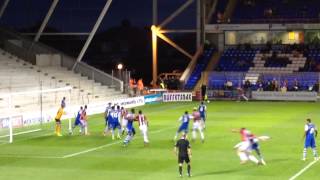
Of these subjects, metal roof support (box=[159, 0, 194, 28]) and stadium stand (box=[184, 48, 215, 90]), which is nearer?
stadium stand (box=[184, 48, 215, 90])

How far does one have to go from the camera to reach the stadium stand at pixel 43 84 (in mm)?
47250

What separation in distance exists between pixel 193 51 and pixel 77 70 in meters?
13.5

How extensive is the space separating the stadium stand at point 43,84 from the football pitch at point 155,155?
4.71m

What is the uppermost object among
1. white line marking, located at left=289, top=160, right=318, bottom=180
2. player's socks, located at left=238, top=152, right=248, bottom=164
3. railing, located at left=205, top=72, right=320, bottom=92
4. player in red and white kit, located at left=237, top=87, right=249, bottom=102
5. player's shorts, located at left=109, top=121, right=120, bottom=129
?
railing, located at left=205, top=72, right=320, bottom=92

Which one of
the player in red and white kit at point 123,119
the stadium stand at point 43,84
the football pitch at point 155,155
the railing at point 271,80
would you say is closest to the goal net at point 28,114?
the stadium stand at point 43,84

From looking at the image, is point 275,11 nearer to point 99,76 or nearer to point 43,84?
point 99,76

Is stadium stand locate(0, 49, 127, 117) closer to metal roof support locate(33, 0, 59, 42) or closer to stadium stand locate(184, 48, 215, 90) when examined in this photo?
metal roof support locate(33, 0, 59, 42)

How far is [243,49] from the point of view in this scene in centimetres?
6931

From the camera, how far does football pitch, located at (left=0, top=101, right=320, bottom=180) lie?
2461 cm

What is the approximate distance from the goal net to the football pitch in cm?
44

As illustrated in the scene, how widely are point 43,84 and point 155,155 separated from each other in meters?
26.3

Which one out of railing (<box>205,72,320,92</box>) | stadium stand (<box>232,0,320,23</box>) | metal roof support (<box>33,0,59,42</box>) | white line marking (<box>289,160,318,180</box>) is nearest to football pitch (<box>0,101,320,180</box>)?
white line marking (<box>289,160,318,180</box>)

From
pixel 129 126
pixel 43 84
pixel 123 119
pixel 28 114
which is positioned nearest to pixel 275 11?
pixel 43 84

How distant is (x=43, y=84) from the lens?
53.4m
